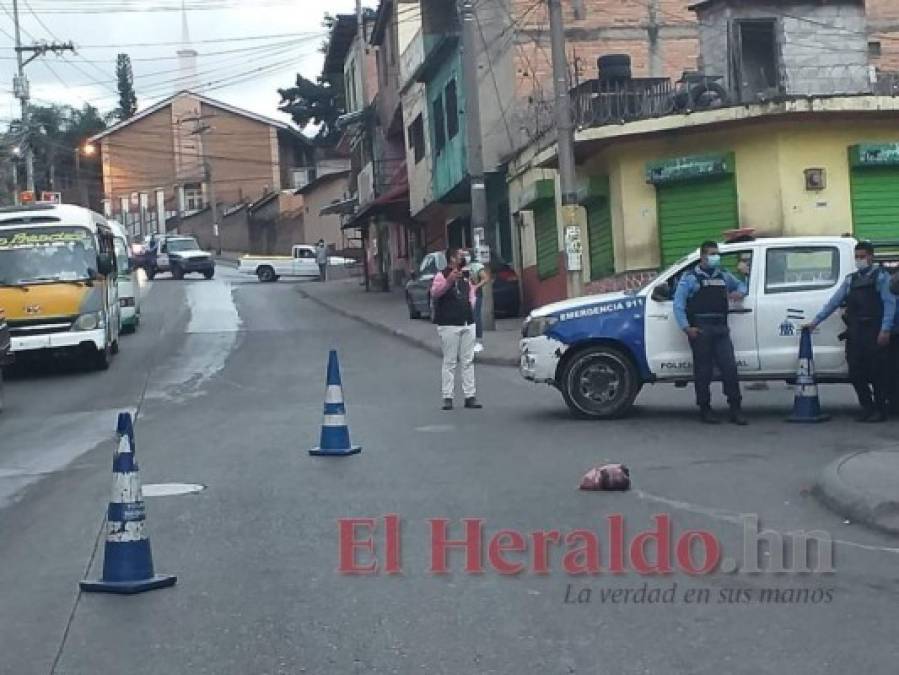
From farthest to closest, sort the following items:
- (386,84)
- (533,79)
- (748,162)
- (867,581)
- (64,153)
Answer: (64,153)
(386,84)
(533,79)
(748,162)
(867,581)

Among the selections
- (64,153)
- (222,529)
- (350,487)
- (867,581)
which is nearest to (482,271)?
(350,487)

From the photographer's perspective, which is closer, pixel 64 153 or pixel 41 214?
pixel 41 214

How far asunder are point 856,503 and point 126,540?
463 centimetres

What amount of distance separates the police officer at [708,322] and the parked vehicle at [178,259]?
50237 mm

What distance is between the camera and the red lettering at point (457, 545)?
26.8ft

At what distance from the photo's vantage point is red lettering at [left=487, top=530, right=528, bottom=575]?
26.5 ft

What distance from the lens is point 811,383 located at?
13953 millimetres

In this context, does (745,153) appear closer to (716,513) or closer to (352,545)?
(716,513)

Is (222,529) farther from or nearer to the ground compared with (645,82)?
nearer to the ground

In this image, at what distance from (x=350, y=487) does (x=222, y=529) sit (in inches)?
66.8

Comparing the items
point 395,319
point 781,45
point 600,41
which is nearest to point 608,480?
point 781,45

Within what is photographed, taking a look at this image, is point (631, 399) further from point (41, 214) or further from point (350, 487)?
point (41, 214)

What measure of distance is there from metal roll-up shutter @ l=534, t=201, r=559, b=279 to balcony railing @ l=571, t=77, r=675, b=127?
4137 millimetres

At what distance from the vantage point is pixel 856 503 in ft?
30.9
